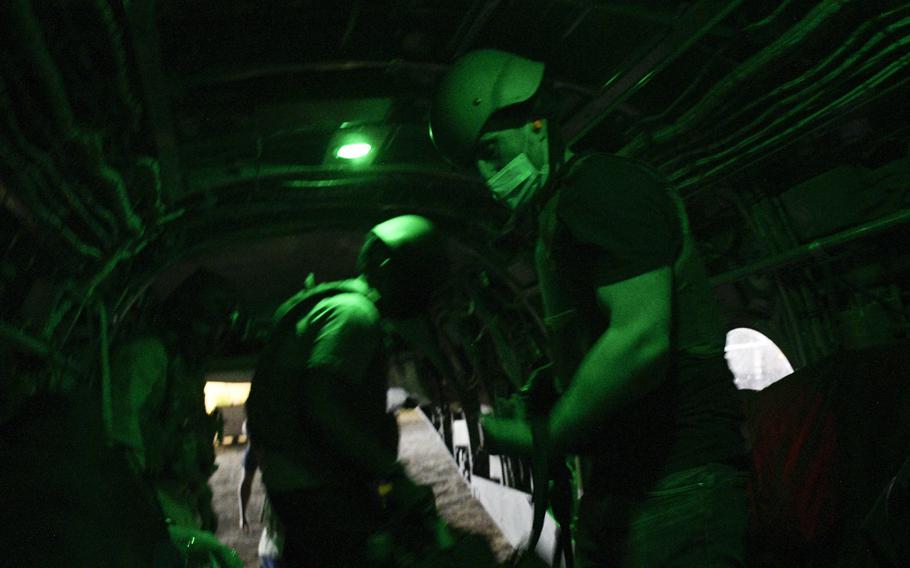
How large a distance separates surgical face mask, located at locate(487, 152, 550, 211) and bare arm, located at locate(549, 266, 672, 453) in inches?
25.7

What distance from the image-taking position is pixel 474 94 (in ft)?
7.66

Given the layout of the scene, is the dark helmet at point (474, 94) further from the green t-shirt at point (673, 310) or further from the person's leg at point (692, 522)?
the person's leg at point (692, 522)

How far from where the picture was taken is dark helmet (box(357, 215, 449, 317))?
11.5 ft

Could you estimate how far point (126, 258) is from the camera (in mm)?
4262

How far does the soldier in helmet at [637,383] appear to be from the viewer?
4.56 feet

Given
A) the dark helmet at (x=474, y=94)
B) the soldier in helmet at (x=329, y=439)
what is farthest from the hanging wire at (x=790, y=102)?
the soldier in helmet at (x=329, y=439)

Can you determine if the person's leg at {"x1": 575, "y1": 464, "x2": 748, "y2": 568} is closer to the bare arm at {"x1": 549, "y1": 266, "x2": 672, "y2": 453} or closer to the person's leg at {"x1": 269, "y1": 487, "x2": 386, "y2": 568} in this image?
the bare arm at {"x1": 549, "y1": 266, "x2": 672, "y2": 453}

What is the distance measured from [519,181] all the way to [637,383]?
0.92 metres

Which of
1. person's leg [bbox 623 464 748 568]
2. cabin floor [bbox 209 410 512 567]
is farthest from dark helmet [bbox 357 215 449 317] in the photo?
cabin floor [bbox 209 410 512 567]

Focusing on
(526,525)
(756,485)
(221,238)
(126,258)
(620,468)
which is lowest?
(526,525)

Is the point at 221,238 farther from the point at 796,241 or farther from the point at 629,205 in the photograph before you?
the point at 796,241

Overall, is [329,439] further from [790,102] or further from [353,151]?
[790,102]

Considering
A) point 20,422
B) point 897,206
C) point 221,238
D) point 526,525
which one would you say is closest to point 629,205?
point 20,422

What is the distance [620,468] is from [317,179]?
3819 millimetres
